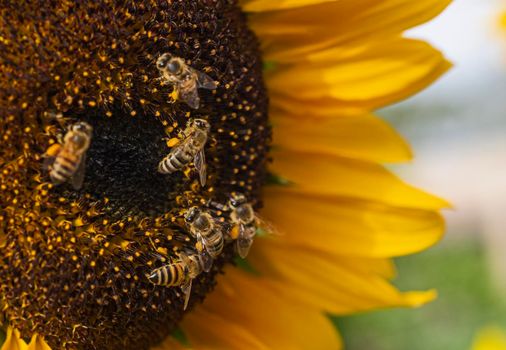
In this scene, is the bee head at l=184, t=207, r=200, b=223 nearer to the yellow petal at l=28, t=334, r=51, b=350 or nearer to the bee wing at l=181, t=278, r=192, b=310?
the bee wing at l=181, t=278, r=192, b=310

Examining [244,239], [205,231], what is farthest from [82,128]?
[244,239]

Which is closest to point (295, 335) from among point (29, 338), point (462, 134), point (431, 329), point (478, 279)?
point (29, 338)

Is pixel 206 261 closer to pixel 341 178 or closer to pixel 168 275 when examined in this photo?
pixel 168 275

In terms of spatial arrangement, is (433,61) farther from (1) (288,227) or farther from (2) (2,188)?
(2) (2,188)

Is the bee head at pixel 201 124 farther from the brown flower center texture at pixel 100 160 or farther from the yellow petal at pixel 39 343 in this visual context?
the yellow petal at pixel 39 343

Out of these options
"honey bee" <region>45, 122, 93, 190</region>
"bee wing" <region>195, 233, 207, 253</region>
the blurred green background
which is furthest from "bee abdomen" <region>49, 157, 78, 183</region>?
the blurred green background
